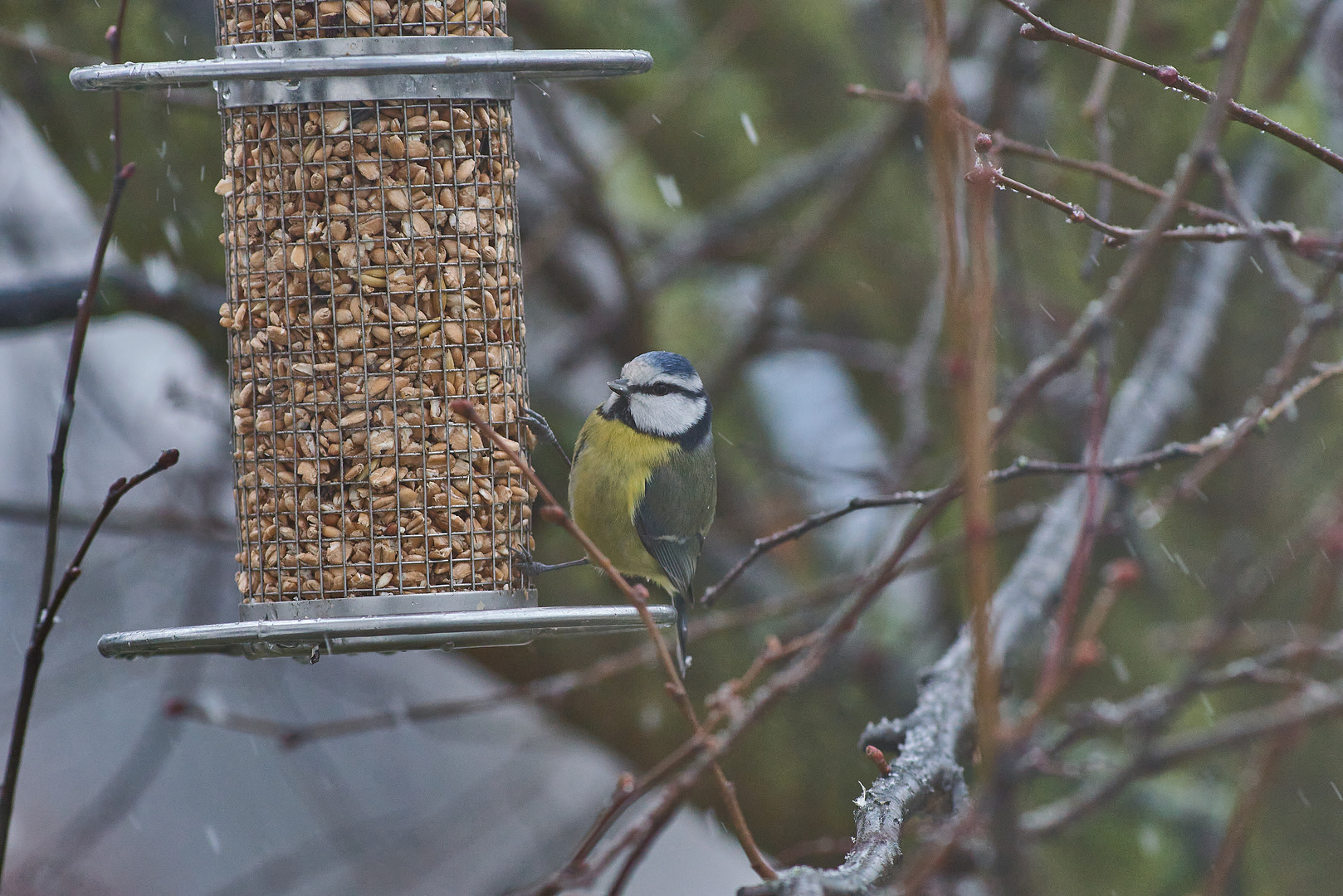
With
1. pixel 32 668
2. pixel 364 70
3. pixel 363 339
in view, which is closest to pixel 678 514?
pixel 363 339

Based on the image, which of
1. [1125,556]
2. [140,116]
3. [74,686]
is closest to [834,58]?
[1125,556]

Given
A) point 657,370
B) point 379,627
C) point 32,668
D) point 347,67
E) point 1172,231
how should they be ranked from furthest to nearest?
point 657,370 < point 347,67 < point 379,627 < point 1172,231 < point 32,668

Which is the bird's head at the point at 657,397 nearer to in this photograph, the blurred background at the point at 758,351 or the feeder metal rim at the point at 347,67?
the blurred background at the point at 758,351

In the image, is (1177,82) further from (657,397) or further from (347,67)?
(657,397)

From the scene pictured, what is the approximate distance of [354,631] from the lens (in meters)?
2.03

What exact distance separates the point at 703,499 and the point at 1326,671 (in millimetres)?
2530

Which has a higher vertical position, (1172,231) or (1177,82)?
(1177,82)

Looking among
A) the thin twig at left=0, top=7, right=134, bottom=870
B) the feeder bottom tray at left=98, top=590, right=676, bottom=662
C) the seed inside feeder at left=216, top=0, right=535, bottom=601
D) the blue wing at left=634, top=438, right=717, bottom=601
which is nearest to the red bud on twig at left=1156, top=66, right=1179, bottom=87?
the feeder bottom tray at left=98, top=590, right=676, bottom=662

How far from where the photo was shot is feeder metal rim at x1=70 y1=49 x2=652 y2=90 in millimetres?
2072

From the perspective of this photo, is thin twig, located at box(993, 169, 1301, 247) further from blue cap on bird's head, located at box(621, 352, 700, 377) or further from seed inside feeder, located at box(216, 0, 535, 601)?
blue cap on bird's head, located at box(621, 352, 700, 377)

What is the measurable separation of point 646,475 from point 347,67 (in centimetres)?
133

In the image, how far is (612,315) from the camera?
4246 millimetres

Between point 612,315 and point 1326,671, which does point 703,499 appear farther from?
point 1326,671

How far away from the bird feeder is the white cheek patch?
675mm
